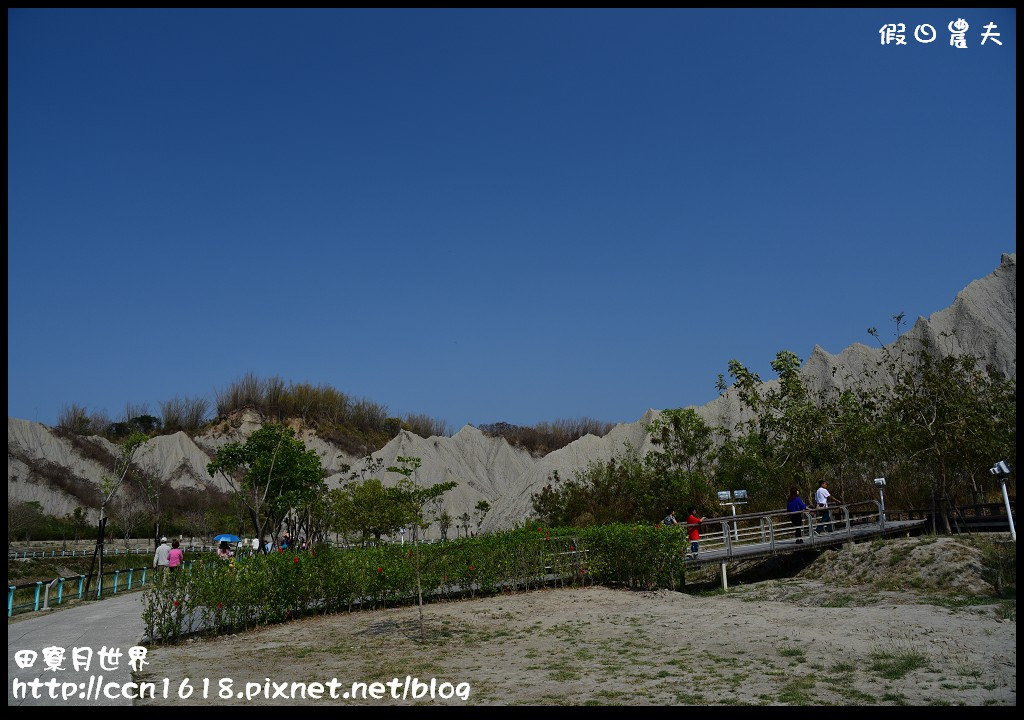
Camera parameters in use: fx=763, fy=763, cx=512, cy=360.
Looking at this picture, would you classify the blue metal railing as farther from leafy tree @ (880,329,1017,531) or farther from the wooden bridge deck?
leafy tree @ (880,329,1017,531)

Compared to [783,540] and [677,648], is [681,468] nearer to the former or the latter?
[783,540]

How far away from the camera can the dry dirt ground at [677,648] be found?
25.2ft

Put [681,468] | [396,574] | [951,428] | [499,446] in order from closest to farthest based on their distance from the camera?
[396,574], [951,428], [681,468], [499,446]

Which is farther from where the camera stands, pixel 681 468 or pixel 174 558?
pixel 681 468

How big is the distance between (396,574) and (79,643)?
5.79m

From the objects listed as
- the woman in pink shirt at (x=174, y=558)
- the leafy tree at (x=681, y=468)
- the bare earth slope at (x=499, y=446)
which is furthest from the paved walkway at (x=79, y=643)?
the bare earth slope at (x=499, y=446)

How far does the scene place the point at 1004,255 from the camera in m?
53.1

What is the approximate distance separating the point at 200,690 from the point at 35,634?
5791mm

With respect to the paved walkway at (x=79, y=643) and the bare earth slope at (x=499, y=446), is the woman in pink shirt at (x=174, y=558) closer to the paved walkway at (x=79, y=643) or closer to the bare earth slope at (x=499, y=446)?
the paved walkway at (x=79, y=643)

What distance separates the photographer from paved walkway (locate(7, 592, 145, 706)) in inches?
297

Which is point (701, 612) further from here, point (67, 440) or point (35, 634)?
point (67, 440)

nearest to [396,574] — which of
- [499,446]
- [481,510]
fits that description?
[481,510]

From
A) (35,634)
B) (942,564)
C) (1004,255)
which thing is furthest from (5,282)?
(1004,255)

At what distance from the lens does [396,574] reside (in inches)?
604
